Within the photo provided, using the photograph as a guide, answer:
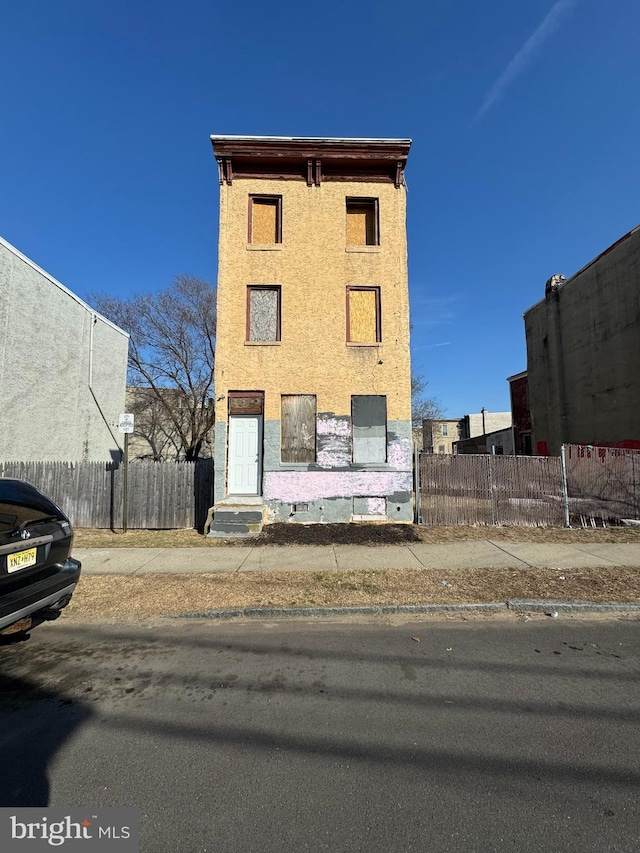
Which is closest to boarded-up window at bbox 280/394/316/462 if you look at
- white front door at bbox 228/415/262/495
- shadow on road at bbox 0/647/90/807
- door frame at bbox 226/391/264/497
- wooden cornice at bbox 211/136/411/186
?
door frame at bbox 226/391/264/497

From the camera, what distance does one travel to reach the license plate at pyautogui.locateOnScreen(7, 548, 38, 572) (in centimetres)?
363

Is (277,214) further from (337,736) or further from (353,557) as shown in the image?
(337,736)

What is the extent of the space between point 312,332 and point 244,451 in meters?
3.86

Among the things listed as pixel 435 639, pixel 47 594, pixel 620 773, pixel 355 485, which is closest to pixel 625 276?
pixel 355 485

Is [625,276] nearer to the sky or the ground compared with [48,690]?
nearer to the sky

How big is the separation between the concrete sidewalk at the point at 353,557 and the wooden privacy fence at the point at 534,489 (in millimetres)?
1840

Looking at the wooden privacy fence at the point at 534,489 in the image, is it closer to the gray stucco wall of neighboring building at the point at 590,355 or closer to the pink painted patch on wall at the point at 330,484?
the pink painted patch on wall at the point at 330,484

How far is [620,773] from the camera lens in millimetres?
2521

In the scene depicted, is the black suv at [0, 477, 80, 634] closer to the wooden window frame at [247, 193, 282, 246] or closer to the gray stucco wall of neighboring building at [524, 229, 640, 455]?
the wooden window frame at [247, 193, 282, 246]

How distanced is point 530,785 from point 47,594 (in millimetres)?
4227

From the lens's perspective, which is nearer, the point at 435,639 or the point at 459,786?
the point at 459,786

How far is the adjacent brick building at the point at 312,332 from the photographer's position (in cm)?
1138

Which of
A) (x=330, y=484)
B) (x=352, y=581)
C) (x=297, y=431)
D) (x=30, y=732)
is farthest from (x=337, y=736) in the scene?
(x=297, y=431)

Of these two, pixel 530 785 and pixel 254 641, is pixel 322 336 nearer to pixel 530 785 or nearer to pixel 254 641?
pixel 254 641
